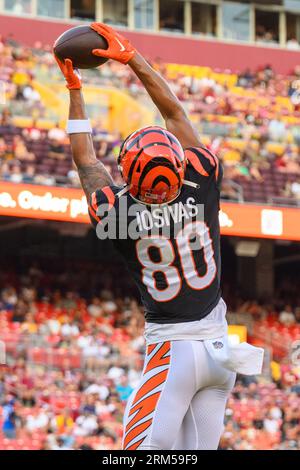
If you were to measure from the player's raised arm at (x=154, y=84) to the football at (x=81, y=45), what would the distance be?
46mm

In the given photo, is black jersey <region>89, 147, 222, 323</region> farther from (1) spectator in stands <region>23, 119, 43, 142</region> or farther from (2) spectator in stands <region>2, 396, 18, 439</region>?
(1) spectator in stands <region>23, 119, 43, 142</region>

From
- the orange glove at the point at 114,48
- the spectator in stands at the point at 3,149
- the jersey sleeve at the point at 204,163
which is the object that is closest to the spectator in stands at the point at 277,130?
the spectator in stands at the point at 3,149

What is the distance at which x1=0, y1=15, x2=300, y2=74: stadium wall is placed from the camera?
25.3 meters

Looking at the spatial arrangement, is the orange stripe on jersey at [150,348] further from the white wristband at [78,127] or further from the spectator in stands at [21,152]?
the spectator in stands at [21,152]

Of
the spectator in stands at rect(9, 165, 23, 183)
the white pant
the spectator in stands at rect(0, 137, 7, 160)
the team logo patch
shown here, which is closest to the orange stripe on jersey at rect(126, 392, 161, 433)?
the white pant

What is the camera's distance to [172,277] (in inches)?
187

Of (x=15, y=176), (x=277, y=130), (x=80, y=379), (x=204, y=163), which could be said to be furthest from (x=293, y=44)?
(x=204, y=163)

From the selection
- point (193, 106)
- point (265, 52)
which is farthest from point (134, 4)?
point (193, 106)

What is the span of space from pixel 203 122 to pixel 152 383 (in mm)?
16632

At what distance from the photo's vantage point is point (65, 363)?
1534 cm

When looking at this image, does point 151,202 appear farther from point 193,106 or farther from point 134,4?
point 134,4

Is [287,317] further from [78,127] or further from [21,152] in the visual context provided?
Result: [78,127]

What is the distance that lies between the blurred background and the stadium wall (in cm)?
5
